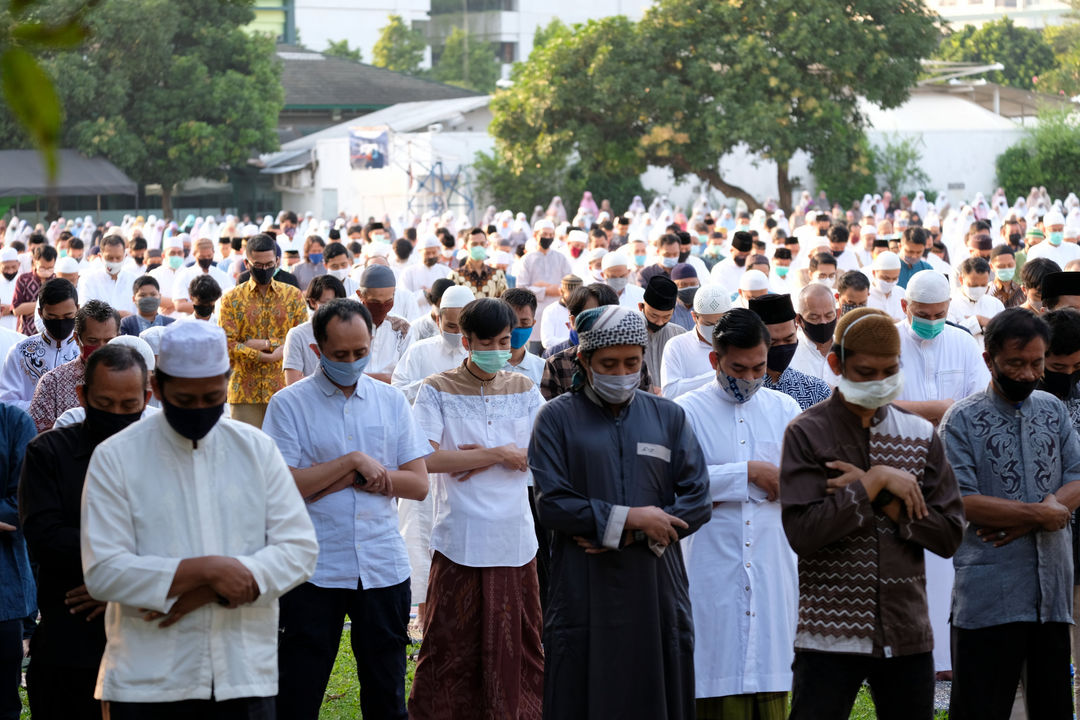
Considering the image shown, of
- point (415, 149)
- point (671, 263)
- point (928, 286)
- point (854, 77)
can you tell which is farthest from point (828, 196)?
point (928, 286)

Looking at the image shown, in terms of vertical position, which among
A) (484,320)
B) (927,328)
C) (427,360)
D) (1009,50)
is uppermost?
(1009,50)

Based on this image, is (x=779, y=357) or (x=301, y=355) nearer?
(x=779, y=357)

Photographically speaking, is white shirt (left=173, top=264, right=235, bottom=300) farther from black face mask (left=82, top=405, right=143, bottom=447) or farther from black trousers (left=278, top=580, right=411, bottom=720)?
black face mask (left=82, top=405, right=143, bottom=447)

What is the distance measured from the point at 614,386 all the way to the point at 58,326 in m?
4.10

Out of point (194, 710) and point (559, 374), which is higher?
point (559, 374)

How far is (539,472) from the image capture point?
4664 millimetres

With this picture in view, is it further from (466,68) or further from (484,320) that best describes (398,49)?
(484,320)

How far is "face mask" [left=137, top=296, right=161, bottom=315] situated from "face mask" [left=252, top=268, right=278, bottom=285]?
78 centimetres

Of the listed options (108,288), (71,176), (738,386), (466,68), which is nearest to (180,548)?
(738,386)

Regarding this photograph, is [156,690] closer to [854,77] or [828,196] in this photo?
[854,77]

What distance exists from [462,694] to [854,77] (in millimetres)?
30718

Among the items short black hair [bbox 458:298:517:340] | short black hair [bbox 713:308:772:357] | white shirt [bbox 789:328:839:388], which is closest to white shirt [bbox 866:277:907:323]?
white shirt [bbox 789:328:839:388]

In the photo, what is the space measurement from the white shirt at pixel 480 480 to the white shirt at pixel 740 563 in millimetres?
785

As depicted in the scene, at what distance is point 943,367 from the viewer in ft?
24.0
